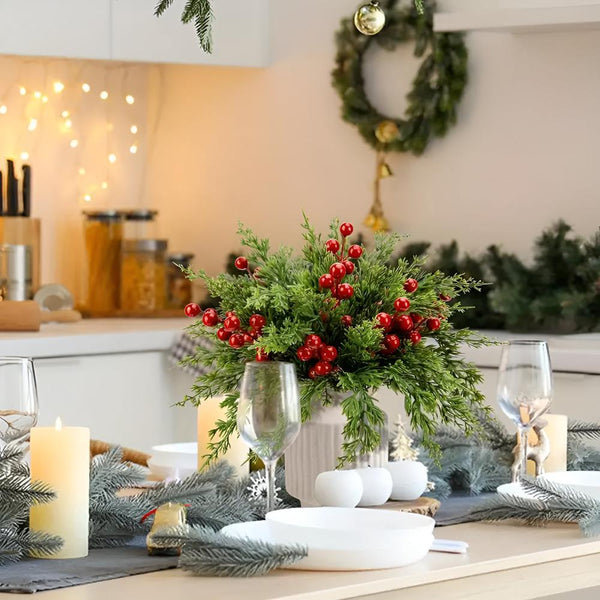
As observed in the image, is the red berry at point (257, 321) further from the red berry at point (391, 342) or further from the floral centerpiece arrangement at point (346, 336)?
the red berry at point (391, 342)

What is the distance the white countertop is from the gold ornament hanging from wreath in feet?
1.97

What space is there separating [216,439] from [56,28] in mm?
2056

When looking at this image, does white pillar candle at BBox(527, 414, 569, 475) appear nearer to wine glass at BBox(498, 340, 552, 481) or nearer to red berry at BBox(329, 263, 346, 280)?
wine glass at BBox(498, 340, 552, 481)

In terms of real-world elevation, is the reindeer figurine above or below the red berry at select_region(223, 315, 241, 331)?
below

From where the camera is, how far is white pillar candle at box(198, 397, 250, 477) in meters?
1.74

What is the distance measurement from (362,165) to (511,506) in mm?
2294

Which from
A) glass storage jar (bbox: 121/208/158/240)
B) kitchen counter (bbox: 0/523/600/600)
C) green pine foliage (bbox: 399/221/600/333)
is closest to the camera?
kitchen counter (bbox: 0/523/600/600)

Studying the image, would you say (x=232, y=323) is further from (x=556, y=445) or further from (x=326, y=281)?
(x=556, y=445)

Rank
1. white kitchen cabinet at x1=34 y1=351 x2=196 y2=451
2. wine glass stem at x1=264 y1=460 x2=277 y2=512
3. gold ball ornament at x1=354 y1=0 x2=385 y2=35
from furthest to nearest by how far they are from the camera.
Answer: white kitchen cabinet at x1=34 y1=351 x2=196 y2=451 < gold ball ornament at x1=354 y1=0 x2=385 y2=35 < wine glass stem at x1=264 y1=460 x2=277 y2=512

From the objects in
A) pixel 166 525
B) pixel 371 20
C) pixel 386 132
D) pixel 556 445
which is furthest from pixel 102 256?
pixel 166 525

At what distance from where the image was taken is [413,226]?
365 centimetres

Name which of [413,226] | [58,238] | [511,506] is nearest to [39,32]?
[58,238]

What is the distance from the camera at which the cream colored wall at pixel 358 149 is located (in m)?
3.33

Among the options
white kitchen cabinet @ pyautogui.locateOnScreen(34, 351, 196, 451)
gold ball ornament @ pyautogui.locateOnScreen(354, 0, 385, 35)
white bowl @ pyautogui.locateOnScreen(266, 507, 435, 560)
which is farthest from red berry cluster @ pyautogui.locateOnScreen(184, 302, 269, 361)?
white kitchen cabinet @ pyautogui.locateOnScreen(34, 351, 196, 451)
